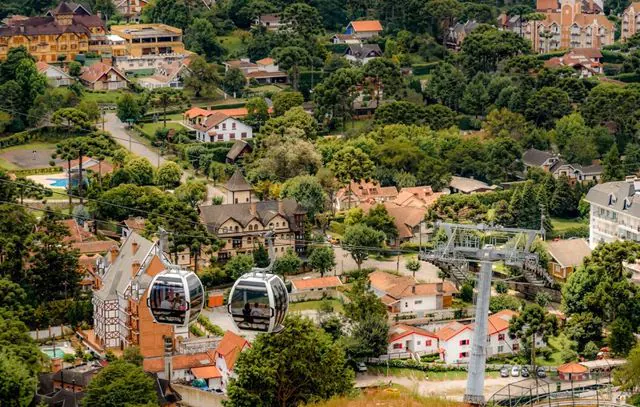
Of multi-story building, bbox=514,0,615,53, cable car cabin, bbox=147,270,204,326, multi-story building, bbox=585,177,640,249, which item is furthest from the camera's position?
multi-story building, bbox=514,0,615,53

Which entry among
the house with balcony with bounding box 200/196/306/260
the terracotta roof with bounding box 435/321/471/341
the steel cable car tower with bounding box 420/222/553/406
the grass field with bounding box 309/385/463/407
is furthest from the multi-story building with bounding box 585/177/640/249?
the steel cable car tower with bounding box 420/222/553/406

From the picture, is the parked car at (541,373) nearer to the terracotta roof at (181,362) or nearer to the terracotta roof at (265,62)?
the terracotta roof at (181,362)

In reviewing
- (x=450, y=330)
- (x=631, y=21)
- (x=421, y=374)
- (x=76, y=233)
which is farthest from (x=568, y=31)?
(x=421, y=374)

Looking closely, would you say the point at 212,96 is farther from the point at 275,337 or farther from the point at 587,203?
the point at 275,337

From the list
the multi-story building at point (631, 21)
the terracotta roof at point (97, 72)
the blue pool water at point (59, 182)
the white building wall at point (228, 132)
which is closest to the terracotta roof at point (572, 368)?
the blue pool water at point (59, 182)

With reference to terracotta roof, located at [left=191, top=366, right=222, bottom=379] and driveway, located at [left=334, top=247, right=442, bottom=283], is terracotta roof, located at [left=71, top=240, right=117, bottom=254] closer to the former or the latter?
driveway, located at [left=334, top=247, right=442, bottom=283]

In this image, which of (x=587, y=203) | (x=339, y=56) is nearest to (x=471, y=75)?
(x=339, y=56)
